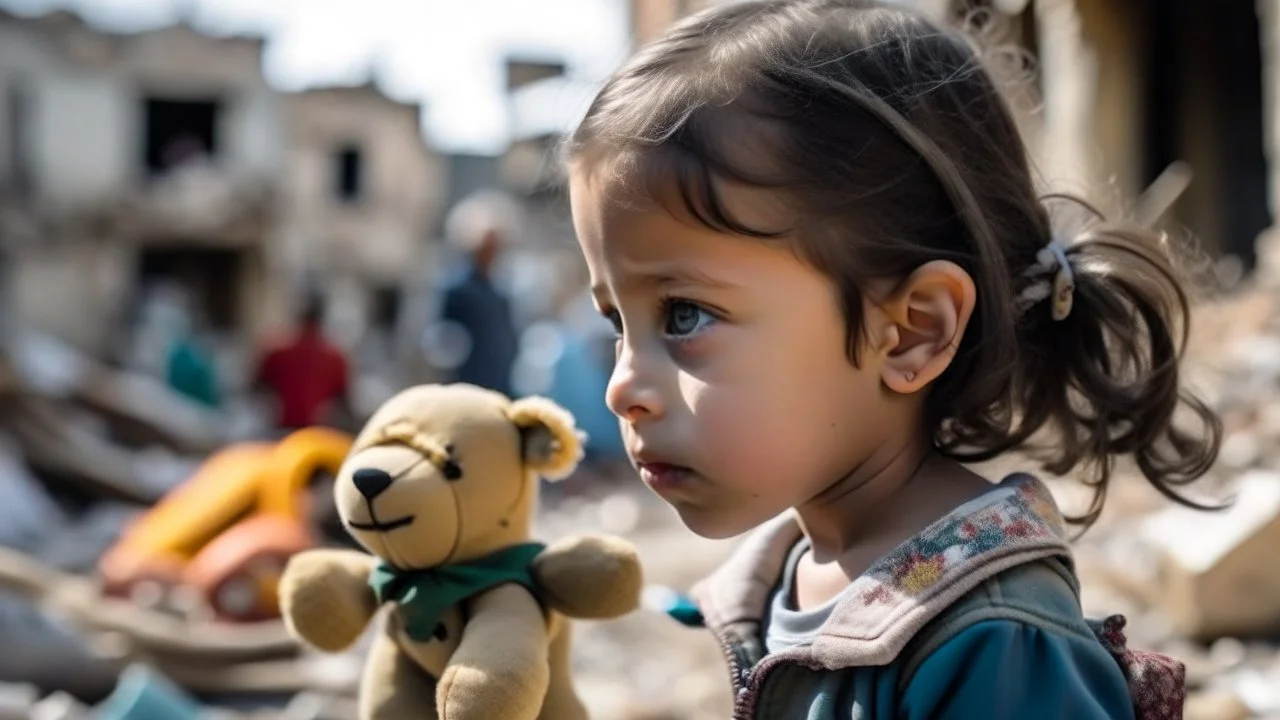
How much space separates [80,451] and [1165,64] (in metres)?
8.62

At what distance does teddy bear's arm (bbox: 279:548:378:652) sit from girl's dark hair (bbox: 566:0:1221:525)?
67cm

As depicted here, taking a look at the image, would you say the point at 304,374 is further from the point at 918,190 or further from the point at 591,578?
the point at 918,190

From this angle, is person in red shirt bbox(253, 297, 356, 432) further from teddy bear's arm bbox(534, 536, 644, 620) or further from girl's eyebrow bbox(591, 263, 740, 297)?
girl's eyebrow bbox(591, 263, 740, 297)

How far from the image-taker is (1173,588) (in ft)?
12.0

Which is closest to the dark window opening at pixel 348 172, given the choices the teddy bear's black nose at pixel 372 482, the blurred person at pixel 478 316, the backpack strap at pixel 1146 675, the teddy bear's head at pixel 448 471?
the blurred person at pixel 478 316

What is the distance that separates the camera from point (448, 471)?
182cm

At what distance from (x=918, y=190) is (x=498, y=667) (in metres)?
0.72

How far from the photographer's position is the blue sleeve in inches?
52.8

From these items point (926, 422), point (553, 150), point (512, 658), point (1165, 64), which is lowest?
point (1165, 64)

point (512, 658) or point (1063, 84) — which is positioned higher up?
point (512, 658)

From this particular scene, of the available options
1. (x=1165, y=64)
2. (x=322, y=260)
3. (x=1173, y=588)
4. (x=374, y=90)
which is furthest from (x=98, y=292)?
(x=1173, y=588)

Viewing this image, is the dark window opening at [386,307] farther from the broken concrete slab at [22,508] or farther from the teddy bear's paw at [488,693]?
the teddy bear's paw at [488,693]

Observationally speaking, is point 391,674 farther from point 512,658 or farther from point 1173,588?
point 1173,588

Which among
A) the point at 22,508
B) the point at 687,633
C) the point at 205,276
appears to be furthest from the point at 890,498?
the point at 205,276
